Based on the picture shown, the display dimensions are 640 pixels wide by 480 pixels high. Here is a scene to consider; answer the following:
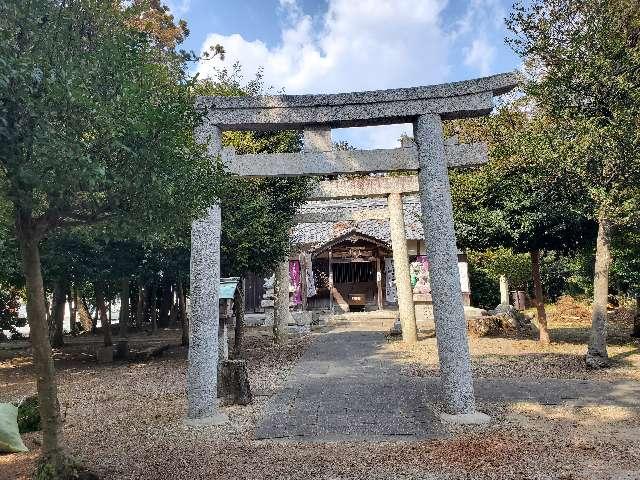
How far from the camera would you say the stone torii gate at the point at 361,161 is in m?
6.82

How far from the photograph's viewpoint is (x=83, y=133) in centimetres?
393

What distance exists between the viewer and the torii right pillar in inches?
263

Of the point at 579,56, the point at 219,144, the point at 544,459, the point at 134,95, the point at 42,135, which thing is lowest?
the point at 544,459

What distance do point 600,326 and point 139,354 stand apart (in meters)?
12.6

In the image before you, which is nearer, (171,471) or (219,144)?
(171,471)

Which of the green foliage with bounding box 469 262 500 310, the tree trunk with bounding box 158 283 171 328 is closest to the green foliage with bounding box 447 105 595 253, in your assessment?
the green foliage with bounding box 469 262 500 310

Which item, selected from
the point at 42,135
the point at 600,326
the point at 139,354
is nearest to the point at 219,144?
the point at 42,135

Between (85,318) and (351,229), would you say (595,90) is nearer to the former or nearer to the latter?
(351,229)

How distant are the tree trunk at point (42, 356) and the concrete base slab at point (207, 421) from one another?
2.30 meters

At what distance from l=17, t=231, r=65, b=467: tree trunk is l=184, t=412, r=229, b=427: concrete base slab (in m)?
2.30

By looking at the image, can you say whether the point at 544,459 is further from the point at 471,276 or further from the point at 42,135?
the point at 471,276

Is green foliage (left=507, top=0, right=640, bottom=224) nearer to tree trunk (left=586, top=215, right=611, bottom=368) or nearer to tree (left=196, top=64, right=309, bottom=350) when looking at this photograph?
tree trunk (left=586, top=215, right=611, bottom=368)

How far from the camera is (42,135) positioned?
3555 millimetres

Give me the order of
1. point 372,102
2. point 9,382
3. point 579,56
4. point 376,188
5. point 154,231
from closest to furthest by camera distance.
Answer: point 154,231 < point 372,102 < point 579,56 < point 9,382 < point 376,188
